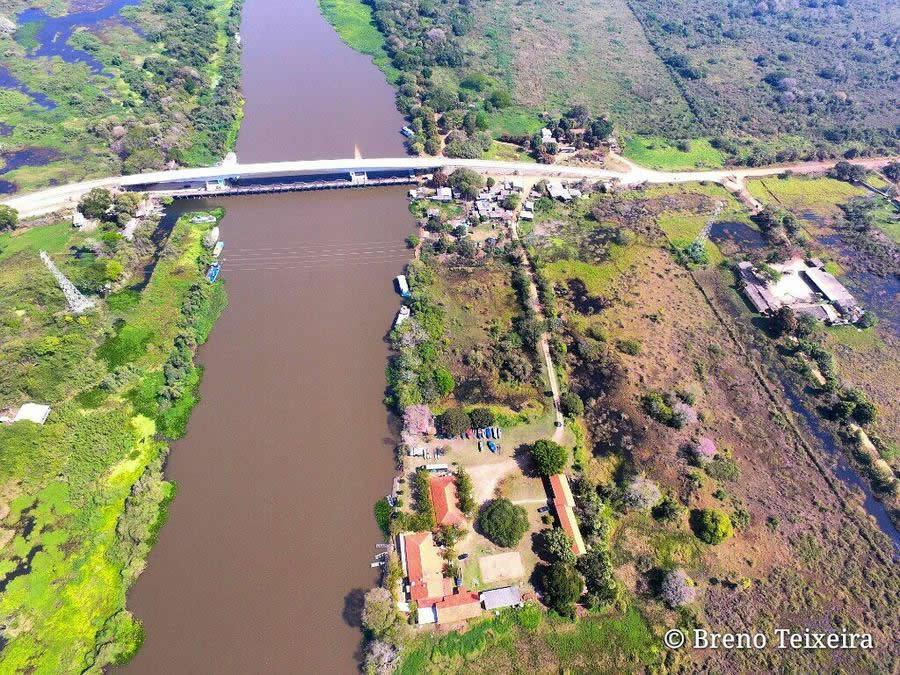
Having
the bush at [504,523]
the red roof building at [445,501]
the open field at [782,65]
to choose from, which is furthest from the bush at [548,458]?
the open field at [782,65]

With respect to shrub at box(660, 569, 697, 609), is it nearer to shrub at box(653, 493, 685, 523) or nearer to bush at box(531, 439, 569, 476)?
shrub at box(653, 493, 685, 523)

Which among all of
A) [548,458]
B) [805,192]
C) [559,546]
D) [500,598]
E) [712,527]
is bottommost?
[500,598]

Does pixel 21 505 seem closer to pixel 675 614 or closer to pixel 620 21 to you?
pixel 675 614

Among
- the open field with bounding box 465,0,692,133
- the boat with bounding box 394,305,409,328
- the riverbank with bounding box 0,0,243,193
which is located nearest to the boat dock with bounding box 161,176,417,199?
the riverbank with bounding box 0,0,243,193

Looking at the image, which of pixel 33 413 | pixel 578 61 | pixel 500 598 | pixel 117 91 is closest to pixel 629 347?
pixel 500 598

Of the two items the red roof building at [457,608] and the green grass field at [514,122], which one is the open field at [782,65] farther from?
the red roof building at [457,608]

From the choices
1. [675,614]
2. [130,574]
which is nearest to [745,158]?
[675,614]

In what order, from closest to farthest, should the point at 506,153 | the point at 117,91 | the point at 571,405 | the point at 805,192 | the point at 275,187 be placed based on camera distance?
the point at 571,405 < the point at 275,187 < the point at 805,192 < the point at 506,153 < the point at 117,91

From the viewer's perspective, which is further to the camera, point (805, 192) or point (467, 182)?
point (805, 192)

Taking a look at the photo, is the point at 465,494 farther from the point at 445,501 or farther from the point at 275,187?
the point at 275,187
